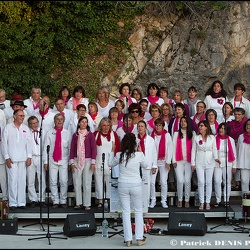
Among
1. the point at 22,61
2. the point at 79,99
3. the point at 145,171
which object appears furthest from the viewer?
the point at 22,61

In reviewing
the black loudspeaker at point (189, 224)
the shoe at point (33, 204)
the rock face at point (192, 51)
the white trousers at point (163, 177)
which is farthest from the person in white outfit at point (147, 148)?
the rock face at point (192, 51)

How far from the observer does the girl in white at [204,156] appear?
15.9 m

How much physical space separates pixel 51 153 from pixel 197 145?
296 centimetres

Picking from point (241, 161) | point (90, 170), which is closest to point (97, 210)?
point (90, 170)

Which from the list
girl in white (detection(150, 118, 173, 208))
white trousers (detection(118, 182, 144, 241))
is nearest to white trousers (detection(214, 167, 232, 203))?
girl in white (detection(150, 118, 173, 208))

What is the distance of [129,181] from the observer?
13414 millimetres

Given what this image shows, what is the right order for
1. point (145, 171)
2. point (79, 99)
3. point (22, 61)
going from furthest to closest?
point (22, 61) → point (79, 99) → point (145, 171)

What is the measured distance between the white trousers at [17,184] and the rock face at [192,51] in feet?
20.7

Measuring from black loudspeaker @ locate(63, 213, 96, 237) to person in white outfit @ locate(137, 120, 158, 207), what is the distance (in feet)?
5.31

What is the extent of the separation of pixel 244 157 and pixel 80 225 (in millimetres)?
3918

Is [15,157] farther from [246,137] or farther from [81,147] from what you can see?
[246,137]

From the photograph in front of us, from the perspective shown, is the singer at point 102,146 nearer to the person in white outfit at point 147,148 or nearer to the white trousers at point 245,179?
the person in white outfit at point 147,148

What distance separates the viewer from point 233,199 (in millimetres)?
17422

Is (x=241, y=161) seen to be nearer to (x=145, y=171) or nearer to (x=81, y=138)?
(x=145, y=171)
